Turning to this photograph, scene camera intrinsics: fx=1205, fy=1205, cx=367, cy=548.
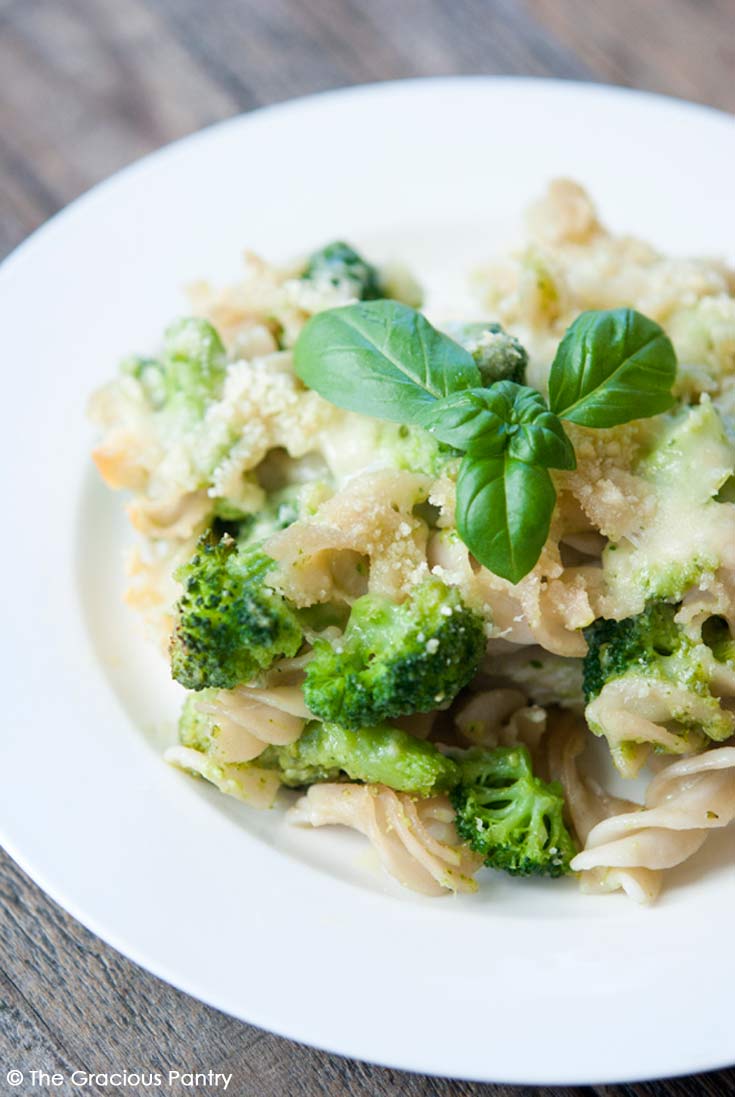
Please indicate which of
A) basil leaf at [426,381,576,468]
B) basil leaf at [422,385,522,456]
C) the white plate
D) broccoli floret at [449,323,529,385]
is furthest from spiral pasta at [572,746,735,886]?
broccoli floret at [449,323,529,385]

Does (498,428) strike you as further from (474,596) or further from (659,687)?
(659,687)

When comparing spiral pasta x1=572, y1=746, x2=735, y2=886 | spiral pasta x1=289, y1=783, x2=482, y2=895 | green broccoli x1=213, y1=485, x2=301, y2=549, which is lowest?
spiral pasta x1=572, y1=746, x2=735, y2=886

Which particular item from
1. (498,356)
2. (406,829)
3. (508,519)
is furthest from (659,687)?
(498,356)

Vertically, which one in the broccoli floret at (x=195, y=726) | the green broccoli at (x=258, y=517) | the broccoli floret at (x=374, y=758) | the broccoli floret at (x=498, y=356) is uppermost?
the broccoli floret at (x=498, y=356)

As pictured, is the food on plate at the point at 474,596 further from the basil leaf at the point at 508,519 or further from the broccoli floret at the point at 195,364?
the broccoli floret at the point at 195,364

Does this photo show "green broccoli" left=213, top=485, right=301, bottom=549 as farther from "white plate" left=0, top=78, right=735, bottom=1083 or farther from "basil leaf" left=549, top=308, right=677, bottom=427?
"basil leaf" left=549, top=308, right=677, bottom=427

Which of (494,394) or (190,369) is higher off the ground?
(190,369)

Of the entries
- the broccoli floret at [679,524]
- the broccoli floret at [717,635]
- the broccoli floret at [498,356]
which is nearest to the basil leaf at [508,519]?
the broccoli floret at [679,524]
